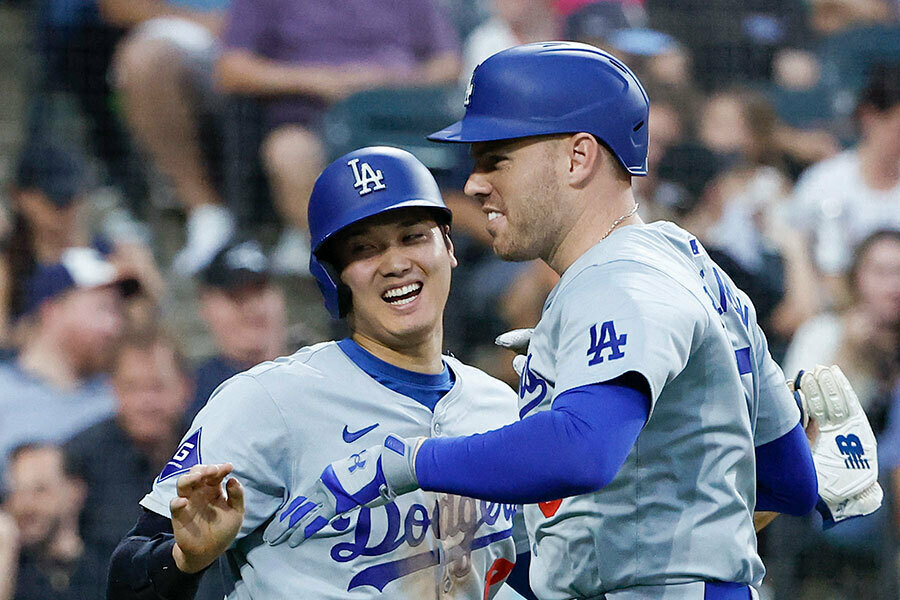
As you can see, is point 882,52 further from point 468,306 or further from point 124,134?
point 124,134

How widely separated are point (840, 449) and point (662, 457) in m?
0.65

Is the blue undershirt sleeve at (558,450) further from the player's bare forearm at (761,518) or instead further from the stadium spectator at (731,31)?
the stadium spectator at (731,31)

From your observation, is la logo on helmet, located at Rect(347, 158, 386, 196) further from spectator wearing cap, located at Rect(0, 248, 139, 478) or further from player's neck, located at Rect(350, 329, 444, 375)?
spectator wearing cap, located at Rect(0, 248, 139, 478)

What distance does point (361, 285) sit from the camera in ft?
7.54

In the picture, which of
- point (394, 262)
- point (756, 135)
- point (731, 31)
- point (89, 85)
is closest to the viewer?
point (394, 262)

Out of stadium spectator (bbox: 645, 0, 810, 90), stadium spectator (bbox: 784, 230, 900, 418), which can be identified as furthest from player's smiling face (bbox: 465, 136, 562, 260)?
stadium spectator (bbox: 645, 0, 810, 90)

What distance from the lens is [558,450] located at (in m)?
1.58

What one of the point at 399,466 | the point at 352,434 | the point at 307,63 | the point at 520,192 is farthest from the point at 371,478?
the point at 307,63

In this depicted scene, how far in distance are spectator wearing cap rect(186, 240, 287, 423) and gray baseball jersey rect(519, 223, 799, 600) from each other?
10.1ft

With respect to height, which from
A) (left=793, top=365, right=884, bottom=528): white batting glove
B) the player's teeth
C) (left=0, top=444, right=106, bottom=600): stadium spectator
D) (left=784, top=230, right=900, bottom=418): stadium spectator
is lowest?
(left=0, top=444, right=106, bottom=600): stadium spectator

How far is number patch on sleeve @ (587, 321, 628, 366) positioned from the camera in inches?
63.4

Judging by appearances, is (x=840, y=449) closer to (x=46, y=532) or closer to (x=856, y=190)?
(x=46, y=532)

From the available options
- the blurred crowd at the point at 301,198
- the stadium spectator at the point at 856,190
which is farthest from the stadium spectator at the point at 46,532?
the stadium spectator at the point at 856,190

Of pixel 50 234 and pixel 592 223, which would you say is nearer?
pixel 592 223
